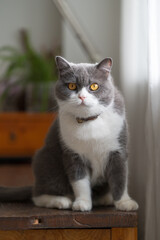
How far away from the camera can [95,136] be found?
4.19 feet

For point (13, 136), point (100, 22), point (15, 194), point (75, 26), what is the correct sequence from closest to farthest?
point (15, 194)
point (75, 26)
point (100, 22)
point (13, 136)

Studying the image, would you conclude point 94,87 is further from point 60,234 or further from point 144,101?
point 60,234

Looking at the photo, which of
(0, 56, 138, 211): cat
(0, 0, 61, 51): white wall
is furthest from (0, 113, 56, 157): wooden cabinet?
(0, 56, 138, 211): cat

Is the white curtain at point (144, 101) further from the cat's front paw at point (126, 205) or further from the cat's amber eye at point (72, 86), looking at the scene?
the cat's amber eye at point (72, 86)

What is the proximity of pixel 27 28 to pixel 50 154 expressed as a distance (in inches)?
90.8

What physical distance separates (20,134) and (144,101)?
1623 mm

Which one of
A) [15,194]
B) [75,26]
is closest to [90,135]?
[15,194]

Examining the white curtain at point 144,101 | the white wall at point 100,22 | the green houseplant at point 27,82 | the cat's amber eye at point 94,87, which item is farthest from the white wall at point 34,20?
the cat's amber eye at point 94,87

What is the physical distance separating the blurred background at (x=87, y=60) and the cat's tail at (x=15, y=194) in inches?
18.4

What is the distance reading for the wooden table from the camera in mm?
1232

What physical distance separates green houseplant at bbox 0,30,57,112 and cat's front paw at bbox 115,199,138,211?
5.63 feet

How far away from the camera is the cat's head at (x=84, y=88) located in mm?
1232

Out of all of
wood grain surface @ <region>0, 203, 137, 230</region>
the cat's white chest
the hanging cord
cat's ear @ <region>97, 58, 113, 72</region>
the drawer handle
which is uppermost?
the hanging cord

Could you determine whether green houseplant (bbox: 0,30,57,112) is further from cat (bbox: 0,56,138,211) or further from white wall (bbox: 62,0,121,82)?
cat (bbox: 0,56,138,211)
